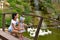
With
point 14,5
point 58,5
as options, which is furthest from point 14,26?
point 58,5

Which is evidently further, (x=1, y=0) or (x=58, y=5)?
(x=58, y=5)

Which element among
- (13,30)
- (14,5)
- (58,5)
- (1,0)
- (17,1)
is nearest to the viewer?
(13,30)

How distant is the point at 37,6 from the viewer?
697 inches

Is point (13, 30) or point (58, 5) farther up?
point (13, 30)

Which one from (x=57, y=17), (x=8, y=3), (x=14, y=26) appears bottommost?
(x=57, y=17)

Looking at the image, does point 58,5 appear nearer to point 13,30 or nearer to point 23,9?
point 23,9

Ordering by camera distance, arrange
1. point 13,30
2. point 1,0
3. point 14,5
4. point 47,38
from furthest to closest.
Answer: point 1,0 < point 14,5 < point 47,38 < point 13,30

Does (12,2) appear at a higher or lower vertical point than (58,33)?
higher

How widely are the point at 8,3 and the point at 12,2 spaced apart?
2.11 ft

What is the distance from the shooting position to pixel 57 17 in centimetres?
1536

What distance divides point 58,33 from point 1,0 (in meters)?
5.14

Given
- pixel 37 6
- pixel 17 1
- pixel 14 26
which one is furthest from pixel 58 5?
pixel 14 26

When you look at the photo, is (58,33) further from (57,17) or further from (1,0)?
(1,0)

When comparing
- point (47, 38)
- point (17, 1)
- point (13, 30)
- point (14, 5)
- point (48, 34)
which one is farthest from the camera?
point (17, 1)
